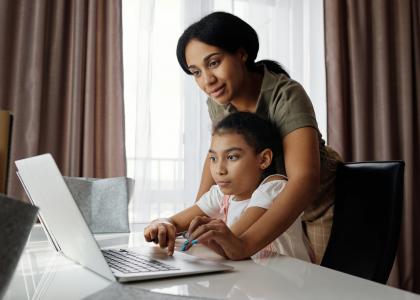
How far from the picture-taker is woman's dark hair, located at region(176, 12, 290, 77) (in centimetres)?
114

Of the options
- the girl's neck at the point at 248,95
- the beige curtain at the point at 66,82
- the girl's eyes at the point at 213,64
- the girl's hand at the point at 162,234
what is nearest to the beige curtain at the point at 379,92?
the beige curtain at the point at 66,82

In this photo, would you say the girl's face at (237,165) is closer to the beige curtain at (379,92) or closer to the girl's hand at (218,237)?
the girl's hand at (218,237)

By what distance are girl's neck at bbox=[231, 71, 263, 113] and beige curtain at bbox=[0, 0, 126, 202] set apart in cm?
122

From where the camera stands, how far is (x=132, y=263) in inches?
25.3

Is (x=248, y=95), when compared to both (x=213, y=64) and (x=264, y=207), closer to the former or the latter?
(x=213, y=64)

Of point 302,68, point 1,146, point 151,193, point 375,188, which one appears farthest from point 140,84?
point 1,146

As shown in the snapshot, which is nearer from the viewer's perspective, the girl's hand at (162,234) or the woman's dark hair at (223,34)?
the girl's hand at (162,234)

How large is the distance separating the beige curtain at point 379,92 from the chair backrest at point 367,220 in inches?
69.0

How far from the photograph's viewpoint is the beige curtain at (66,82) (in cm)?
220

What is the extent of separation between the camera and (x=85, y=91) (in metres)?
2.32

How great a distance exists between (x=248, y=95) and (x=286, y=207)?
0.45m

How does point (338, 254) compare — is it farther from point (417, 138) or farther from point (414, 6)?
point (414, 6)

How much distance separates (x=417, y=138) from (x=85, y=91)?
2.10 m

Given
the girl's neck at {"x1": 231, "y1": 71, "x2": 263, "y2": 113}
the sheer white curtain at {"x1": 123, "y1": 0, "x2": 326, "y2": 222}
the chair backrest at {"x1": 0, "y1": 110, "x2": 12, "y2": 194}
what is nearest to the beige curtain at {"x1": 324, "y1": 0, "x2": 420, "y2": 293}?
the sheer white curtain at {"x1": 123, "y1": 0, "x2": 326, "y2": 222}
